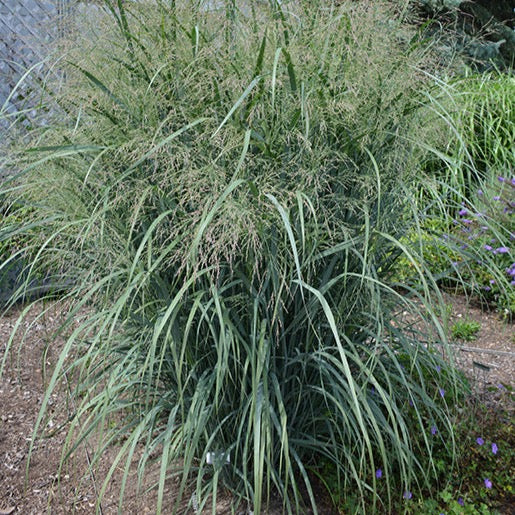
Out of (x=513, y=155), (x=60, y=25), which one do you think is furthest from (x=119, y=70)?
(x=513, y=155)

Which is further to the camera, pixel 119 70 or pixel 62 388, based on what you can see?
pixel 62 388

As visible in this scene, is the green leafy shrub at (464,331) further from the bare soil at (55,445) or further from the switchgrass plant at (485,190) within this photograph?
the switchgrass plant at (485,190)

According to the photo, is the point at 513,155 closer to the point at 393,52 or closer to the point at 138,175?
the point at 393,52

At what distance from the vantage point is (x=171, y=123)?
5.35 feet

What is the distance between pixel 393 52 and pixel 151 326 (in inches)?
41.6

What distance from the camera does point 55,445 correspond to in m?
2.39

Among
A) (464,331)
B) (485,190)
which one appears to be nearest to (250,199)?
(464,331)

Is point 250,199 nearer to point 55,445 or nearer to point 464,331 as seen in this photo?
point 55,445

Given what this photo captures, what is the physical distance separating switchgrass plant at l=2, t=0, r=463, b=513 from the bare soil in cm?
29

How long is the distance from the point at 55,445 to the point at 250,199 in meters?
1.38

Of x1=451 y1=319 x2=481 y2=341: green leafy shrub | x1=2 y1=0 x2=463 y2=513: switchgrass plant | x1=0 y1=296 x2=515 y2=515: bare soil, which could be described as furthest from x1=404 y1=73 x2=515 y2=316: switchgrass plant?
x1=2 y1=0 x2=463 y2=513: switchgrass plant

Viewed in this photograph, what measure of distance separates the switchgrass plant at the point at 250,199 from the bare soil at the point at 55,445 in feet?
0.95

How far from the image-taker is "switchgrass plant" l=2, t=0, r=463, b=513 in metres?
1.62

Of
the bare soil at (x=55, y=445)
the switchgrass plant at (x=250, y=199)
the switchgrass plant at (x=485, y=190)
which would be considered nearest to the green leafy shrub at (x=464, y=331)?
the bare soil at (x=55, y=445)
